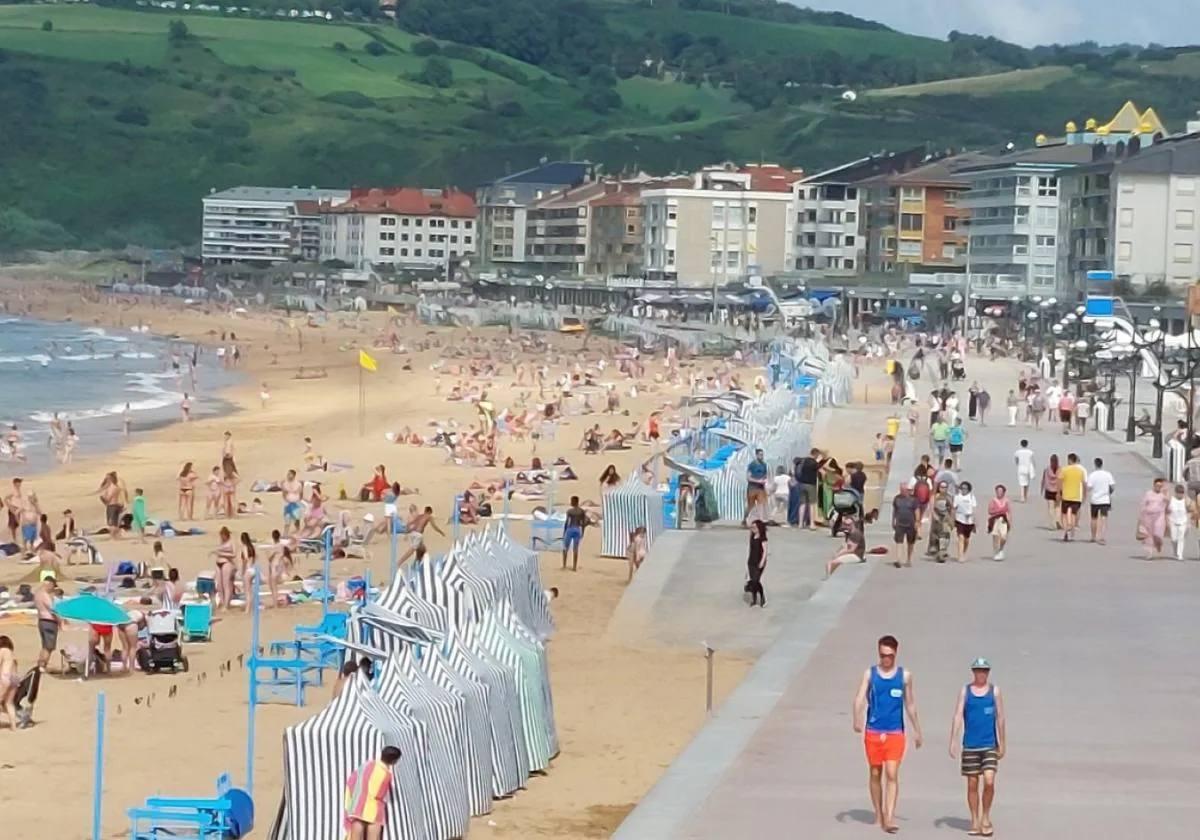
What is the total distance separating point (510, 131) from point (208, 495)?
164 metres

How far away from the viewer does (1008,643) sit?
1505 centimetres

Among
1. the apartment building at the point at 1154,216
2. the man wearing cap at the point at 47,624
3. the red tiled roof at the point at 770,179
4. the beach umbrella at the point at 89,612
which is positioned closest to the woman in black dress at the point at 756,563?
the beach umbrella at the point at 89,612

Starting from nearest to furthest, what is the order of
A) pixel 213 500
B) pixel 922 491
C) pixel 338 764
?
pixel 338 764 → pixel 922 491 → pixel 213 500

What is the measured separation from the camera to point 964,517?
19.6 m

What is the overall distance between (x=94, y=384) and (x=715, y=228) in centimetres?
6229

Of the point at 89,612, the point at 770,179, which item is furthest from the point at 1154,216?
the point at 89,612

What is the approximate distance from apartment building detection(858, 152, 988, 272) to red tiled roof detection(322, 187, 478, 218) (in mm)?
48231

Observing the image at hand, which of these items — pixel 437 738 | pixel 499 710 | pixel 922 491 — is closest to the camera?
pixel 437 738

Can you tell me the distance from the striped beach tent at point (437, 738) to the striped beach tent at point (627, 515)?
11255 mm

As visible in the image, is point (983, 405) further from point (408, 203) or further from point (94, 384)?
point (408, 203)

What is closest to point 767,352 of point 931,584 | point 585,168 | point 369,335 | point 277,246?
point 369,335

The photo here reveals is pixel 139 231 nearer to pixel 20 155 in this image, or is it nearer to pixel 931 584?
pixel 20 155

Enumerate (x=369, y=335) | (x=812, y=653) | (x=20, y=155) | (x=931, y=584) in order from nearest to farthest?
(x=812, y=653)
(x=931, y=584)
(x=369, y=335)
(x=20, y=155)

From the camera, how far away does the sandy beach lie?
496 inches
